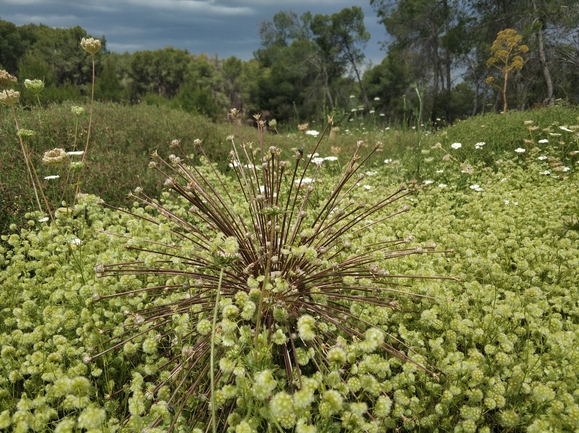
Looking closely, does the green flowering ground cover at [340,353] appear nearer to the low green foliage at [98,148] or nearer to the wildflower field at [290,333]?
the wildflower field at [290,333]

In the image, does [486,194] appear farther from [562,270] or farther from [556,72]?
[556,72]

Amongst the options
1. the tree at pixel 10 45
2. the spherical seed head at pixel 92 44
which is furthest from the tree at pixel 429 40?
the tree at pixel 10 45

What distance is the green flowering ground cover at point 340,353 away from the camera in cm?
132

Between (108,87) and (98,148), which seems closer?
(98,148)

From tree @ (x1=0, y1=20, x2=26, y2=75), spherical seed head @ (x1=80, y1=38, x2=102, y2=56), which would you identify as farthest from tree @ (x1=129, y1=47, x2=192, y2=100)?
spherical seed head @ (x1=80, y1=38, x2=102, y2=56)

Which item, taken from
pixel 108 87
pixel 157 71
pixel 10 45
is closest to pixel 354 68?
pixel 108 87

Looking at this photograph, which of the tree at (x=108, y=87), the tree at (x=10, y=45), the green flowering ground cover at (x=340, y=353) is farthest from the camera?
the tree at (x=10, y=45)

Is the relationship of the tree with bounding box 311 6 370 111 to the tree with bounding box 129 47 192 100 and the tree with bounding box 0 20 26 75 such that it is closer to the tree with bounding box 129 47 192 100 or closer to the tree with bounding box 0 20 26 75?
the tree with bounding box 129 47 192 100

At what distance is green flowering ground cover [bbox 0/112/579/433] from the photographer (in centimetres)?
132

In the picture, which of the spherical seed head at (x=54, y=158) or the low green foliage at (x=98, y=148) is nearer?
the spherical seed head at (x=54, y=158)

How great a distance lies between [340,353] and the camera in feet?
3.64

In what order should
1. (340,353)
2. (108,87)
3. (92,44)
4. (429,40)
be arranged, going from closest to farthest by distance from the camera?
(340,353)
(92,44)
(108,87)
(429,40)

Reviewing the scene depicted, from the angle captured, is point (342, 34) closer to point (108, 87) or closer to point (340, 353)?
point (108, 87)

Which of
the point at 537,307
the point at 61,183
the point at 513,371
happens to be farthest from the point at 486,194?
the point at 61,183
